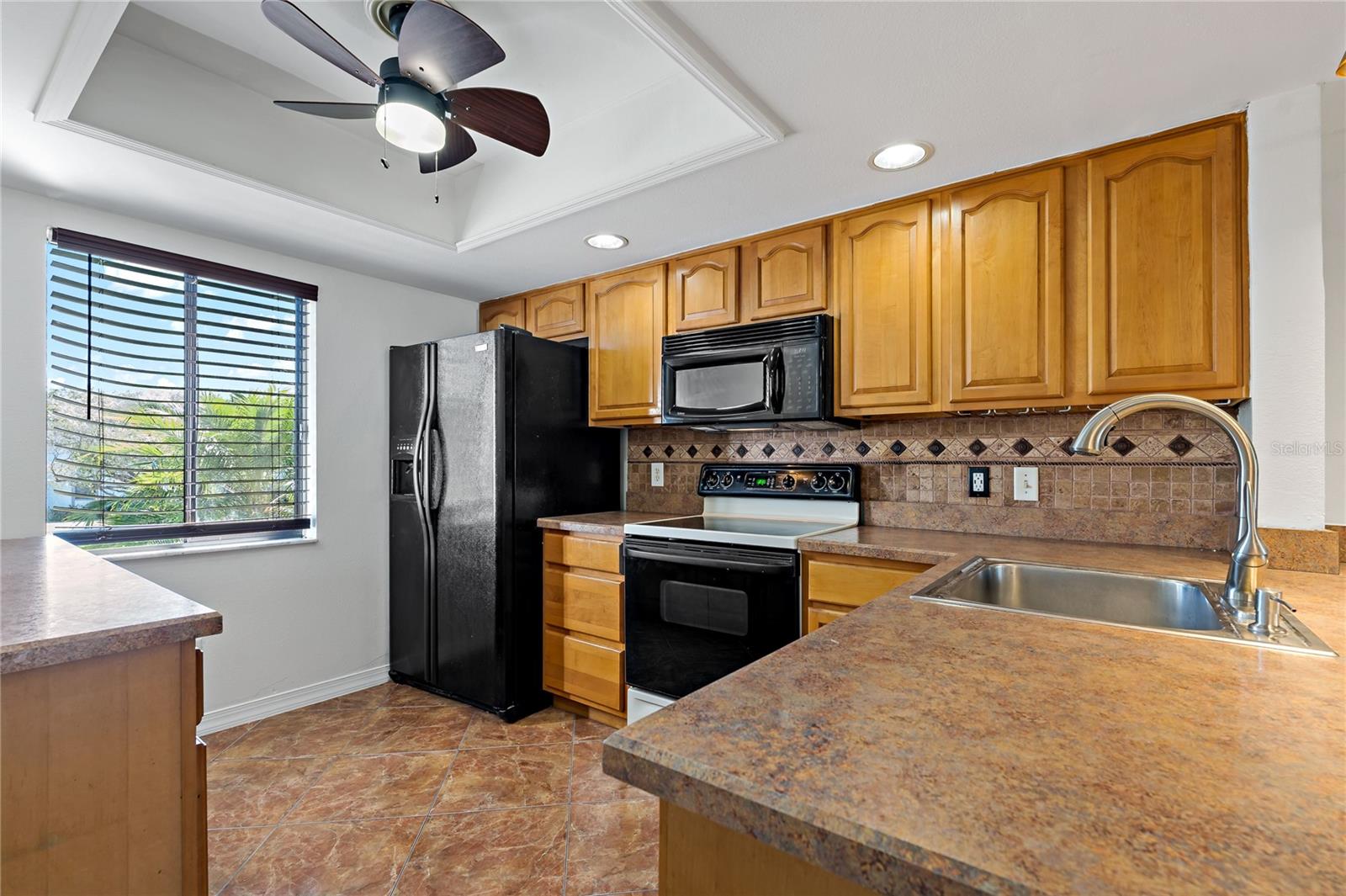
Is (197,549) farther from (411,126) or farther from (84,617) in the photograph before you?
(411,126)

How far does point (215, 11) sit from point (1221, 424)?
2.77 metres

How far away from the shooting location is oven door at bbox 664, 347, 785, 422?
244cm

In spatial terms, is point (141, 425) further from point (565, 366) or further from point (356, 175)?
point (565, 366)

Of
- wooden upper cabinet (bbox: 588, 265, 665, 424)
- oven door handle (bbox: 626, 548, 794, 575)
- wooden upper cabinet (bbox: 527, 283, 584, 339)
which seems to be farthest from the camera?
wooden upper cabinet (bbox: 527, 283, 584, 339)

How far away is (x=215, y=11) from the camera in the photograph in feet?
5.97

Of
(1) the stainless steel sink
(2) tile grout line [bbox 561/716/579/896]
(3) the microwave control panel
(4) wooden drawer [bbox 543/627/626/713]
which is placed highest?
(3) the microwave control panel

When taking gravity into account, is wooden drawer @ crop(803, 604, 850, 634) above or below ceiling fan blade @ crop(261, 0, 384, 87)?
below

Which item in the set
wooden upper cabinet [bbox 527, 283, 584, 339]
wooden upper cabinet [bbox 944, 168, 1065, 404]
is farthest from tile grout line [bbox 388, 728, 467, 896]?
wooden upper cabinet [bbox 944, 168, 1065, 404]

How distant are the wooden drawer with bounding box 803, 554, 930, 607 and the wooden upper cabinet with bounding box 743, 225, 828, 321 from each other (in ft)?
3.33

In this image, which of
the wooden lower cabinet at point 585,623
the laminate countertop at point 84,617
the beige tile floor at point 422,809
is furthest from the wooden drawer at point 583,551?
the laminate countertop at point 84,617

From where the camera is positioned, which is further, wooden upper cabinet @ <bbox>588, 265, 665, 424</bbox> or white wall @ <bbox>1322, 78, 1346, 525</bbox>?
wooden upper cabinet @ <bbox>588, 265, 665, 424</bbox>

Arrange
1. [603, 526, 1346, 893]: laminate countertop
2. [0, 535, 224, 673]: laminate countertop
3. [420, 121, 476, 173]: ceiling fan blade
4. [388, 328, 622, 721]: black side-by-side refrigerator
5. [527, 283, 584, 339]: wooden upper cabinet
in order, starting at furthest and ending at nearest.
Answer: [527, 283, 584, 339]: wooden upper cabinet < [388, 328, 622, 721]: black side-by-side refrigerator < [420, 121, 476, 173]: ceiling fan blade < [0, 535, 224, 673]: laminate countertop < [603, 526, 1346, 893]: laminate countertop

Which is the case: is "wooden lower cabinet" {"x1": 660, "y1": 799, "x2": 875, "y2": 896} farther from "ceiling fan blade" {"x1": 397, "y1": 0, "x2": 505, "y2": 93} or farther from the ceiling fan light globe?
the ceiling fan light globe

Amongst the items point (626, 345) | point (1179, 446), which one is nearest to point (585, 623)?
point (626, 345)
